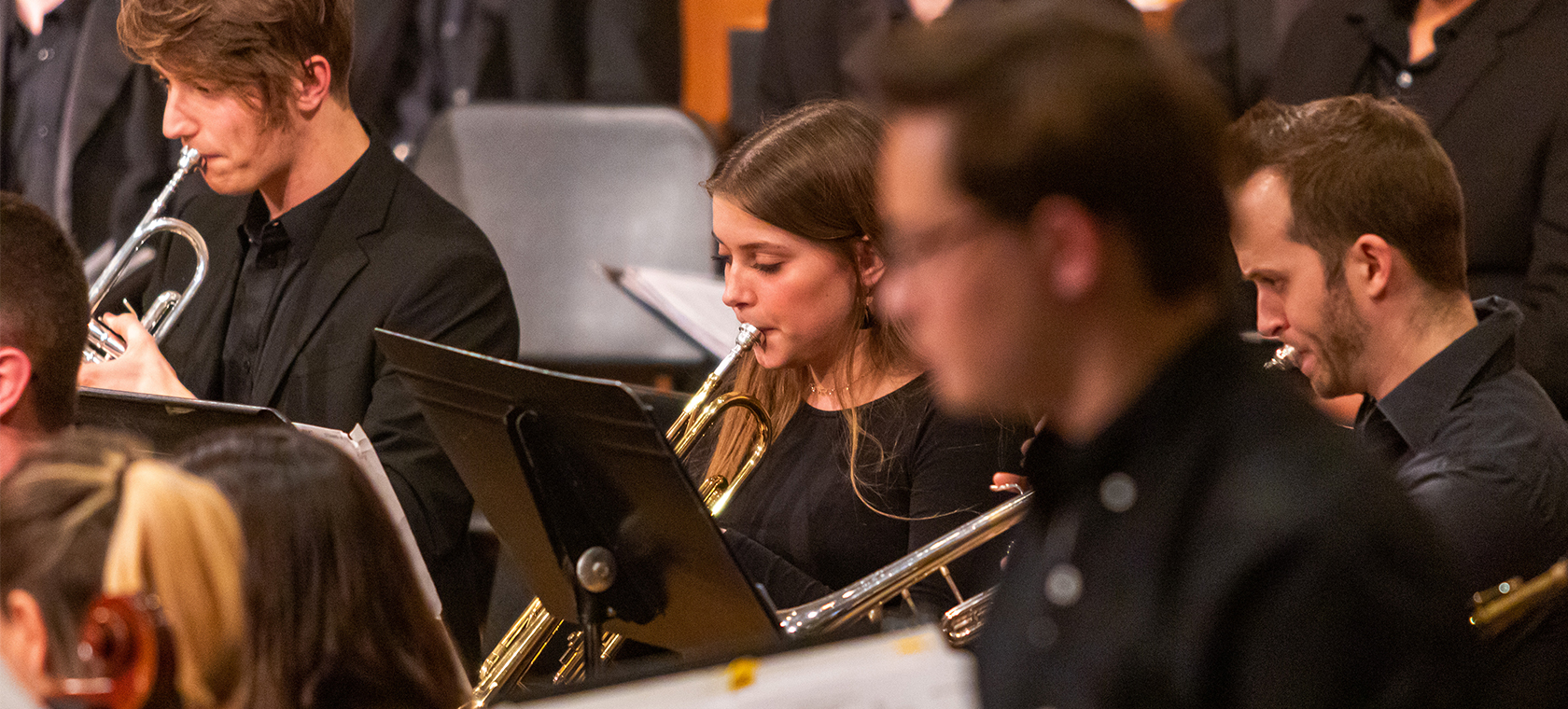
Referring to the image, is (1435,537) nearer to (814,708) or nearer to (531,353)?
(814,708)

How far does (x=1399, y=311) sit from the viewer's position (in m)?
1.81

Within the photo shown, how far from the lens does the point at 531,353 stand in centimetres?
384

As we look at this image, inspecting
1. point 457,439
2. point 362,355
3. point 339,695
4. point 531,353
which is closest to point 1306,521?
point 339,695

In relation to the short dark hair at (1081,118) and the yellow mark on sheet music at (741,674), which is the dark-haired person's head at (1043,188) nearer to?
the short dark hair at (1081,118)

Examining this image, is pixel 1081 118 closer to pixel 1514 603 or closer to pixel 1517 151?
pixel 1514 603

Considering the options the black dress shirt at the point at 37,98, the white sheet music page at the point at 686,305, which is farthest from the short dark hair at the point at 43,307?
the black dress shirt at the point at 37,98

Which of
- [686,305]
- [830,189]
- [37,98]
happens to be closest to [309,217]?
[686,305]

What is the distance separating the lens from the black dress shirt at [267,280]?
2.38 metres

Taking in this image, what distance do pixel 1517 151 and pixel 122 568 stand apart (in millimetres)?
2535

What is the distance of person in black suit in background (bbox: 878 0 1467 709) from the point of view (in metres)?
0.84

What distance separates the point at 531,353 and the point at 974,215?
302cm

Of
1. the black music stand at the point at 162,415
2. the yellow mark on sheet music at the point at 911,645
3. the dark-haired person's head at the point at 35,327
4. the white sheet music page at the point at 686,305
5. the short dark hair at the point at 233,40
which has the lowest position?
the white sheet music page at the point at 686,305

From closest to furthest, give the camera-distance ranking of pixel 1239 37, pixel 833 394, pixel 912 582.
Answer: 1. pixel 912 582
2. pixel 833 394
3. pixel 1239 37

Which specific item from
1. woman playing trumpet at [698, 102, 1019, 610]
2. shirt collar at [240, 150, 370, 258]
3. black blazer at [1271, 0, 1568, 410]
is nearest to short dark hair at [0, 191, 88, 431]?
shirt collar at [240, 150, 370, 258]
